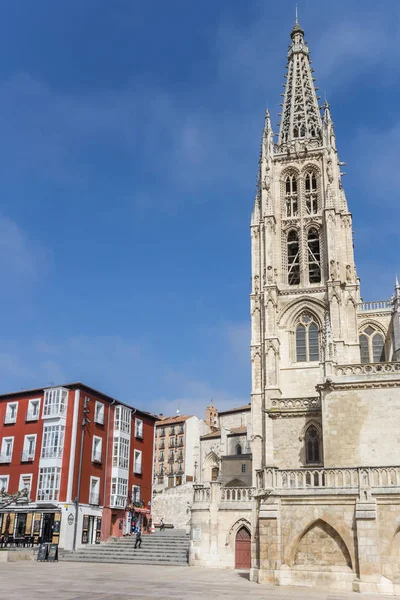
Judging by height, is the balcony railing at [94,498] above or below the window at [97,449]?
below

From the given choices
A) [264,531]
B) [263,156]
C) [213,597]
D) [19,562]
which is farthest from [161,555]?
[263,156]

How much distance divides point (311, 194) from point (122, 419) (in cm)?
2689

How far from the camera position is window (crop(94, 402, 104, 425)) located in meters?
40.2

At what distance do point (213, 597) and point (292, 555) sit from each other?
4319 mm

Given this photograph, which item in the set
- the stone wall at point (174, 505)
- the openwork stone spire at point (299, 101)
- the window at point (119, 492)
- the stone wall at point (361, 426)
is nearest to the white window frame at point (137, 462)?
the window at point (119, 492)

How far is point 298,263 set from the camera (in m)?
50.8

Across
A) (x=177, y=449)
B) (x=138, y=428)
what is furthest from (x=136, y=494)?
(x=177, y=449)

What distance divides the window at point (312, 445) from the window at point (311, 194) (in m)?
24.2

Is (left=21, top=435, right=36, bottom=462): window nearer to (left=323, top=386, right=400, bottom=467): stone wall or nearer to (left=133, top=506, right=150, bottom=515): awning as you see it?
(left=133, top=506, right=150, bottom=515): awning

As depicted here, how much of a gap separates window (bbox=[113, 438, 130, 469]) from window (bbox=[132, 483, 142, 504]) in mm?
2142

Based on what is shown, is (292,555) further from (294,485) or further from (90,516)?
(90,516)

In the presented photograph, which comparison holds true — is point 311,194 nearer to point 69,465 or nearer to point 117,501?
point 117,501

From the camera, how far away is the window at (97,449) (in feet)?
128

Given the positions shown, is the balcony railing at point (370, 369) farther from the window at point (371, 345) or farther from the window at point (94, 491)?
the window at point (371, 345)
